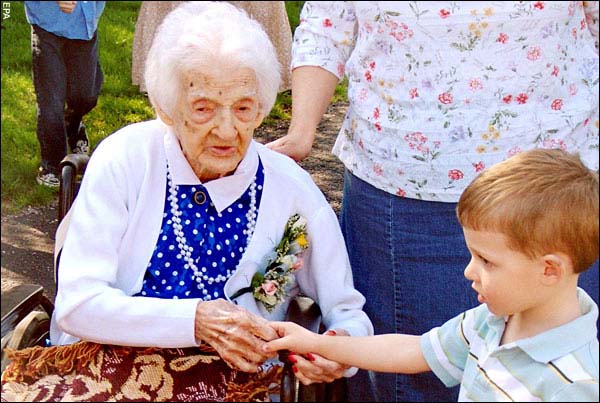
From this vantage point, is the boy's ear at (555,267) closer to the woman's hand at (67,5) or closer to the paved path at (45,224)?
the paved path at (45,224)

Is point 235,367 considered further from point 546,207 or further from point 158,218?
point 546,207

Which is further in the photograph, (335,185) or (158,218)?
(335,185)

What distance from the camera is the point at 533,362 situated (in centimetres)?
209

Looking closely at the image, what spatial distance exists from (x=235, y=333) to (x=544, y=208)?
843 mm

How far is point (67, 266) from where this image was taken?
252 centimetres

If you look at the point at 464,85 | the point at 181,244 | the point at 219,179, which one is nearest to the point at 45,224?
the point at 181,244

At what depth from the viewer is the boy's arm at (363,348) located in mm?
2396

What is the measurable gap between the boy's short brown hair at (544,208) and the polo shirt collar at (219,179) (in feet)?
2.50

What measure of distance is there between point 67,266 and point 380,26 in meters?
0.99

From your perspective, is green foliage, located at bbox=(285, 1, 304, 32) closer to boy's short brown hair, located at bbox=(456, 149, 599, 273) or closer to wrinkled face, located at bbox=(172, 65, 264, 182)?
wrinkled face, located at bbox=(172, 65, 264, 182)

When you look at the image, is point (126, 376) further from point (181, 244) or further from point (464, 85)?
point (464, 85)

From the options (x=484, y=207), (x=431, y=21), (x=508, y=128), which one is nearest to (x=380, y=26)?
(x=431, y=21)

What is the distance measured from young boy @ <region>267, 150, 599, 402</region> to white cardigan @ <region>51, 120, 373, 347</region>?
1.81 ft

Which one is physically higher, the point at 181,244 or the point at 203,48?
the point at 203,48
